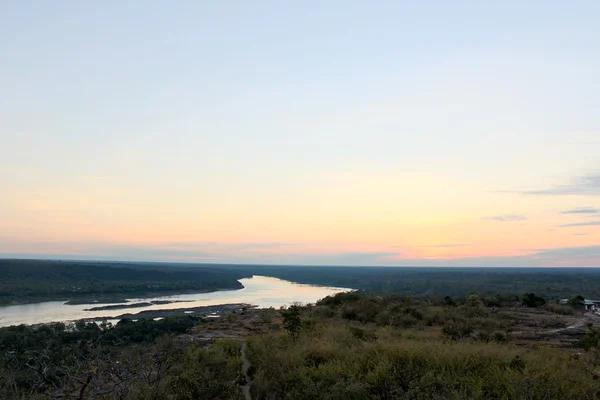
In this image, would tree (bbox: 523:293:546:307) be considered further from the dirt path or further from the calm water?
the calm water

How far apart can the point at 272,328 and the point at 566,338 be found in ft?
22.4

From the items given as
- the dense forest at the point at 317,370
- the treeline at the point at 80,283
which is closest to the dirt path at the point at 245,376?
the dense forest at the point at 317,370

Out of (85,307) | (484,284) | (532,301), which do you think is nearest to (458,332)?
(532,301)

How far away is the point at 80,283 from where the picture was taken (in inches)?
3442

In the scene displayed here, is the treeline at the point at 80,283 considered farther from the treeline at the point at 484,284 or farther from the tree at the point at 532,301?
the tree at the point at 532,301

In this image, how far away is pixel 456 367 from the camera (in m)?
6.27

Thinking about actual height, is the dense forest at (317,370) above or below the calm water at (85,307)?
above

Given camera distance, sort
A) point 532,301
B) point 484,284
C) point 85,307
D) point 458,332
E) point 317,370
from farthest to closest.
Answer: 1. point 85,307
2. point 484,284
3. point 532,301
4. point 458,332
5. point 317,370

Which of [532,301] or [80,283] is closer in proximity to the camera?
[532,301]

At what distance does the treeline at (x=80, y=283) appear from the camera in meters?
70.4

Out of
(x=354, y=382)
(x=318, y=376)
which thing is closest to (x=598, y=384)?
(x=354, y=382)

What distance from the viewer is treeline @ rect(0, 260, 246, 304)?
231ft

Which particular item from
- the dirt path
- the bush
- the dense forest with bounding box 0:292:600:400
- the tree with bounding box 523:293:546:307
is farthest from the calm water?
the dirt path

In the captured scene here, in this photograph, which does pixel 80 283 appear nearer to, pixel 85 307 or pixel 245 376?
pixel 85 307
